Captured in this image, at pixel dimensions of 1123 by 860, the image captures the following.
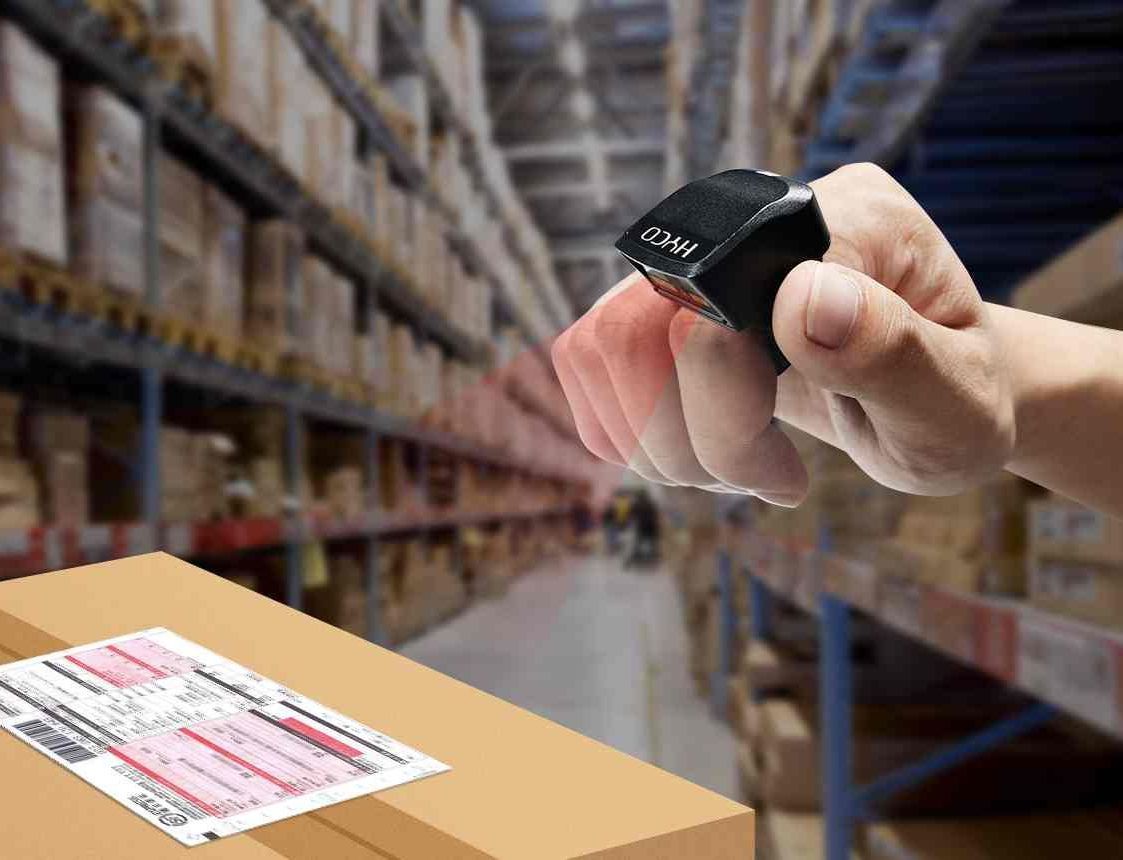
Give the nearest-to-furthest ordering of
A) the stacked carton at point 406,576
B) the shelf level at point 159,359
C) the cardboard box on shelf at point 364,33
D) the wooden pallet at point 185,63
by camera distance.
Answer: the shelf level at point 159,359 < the wooden pallet at point 185,63 < the cardboard box on shelf at point 364,33 < the stacked carton at point 406,576

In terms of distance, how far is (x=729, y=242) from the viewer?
0.82 ft

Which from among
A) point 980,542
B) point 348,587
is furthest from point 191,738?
point 348,587

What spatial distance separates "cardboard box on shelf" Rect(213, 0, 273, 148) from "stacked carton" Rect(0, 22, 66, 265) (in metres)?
0.77

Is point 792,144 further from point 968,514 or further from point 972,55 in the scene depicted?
point 968,514

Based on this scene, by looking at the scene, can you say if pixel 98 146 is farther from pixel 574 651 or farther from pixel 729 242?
pixel 729 242

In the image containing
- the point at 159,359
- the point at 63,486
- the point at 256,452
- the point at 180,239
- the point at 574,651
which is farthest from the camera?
the point at 256,452

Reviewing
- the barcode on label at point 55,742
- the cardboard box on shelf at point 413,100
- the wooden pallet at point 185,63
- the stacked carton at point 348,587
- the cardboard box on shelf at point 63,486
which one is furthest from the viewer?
the cardboard box on shelf at point 413,100

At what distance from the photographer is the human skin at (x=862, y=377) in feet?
0.87

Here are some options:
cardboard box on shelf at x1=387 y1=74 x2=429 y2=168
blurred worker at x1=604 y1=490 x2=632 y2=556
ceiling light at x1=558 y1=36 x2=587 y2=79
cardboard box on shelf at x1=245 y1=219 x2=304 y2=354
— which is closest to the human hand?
blurred worker at x1=604 y1=490 x2=632 y2=556

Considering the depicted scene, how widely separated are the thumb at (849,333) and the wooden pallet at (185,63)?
240 cm

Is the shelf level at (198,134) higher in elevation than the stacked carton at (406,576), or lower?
higher

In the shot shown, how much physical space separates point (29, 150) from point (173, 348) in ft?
2.26

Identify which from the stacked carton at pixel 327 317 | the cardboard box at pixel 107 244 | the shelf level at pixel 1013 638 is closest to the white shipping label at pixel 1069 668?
the shelf level at pixel 1013 638

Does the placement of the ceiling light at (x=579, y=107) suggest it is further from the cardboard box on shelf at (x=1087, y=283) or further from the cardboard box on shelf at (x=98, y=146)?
the cardboard box on shelf at (x=98, y=146)
